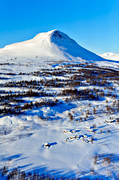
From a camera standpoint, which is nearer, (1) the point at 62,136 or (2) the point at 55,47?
(1) the point at 62,136

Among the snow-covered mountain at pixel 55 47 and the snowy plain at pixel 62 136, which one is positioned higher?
the snow-covered mountain at pixel 55 47

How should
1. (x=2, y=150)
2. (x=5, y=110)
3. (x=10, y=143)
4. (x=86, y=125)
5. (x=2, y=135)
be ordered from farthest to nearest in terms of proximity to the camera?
(x=5, y=110) → (x=86, y=125) → (x=2, y=135) → (x=10, y=143) → (x=2, y=150)

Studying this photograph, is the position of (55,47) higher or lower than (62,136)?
higher

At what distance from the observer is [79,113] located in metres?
7.68

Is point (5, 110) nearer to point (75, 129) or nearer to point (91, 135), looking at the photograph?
point (75, 129)

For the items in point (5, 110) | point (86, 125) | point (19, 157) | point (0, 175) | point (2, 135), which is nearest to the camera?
point (0, 175)

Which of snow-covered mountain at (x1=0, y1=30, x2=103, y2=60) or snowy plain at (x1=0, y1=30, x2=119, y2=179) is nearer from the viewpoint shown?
snowy plain at (x1=0, y1=30, x2=119, y2=179)

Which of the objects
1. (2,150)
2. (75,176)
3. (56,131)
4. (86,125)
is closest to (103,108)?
(86,125)

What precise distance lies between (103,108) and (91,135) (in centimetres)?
350

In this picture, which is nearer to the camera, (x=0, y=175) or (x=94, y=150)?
(x=0, y=175)

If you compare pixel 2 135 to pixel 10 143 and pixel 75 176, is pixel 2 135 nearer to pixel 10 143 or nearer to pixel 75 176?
pixel 10 143

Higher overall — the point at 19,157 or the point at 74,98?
the point at 74,98

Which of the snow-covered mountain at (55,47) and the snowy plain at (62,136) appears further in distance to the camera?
the snow-covered mountain at (55,47)

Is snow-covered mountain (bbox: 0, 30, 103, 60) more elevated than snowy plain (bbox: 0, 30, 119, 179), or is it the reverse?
snow-covered mountain (bbox: 0, 30, 103, 60)
